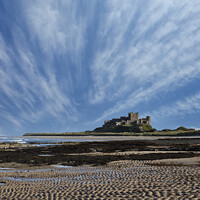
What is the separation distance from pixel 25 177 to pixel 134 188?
7757mm

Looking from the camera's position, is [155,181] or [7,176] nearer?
[155,181]

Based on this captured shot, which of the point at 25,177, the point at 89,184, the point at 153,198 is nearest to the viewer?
the point at 153,198

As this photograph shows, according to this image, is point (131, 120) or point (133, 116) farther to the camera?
point (133, 116)

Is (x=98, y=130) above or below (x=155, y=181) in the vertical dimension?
above

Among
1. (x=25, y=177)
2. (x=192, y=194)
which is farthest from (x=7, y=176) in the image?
(x=192, y=194)

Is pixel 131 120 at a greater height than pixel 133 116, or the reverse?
pixel 133 116

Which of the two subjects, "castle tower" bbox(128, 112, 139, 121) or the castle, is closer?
the castle

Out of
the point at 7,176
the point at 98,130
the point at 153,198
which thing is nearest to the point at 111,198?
the point at 153,198

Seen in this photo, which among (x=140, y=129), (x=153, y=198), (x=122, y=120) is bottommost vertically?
(x=153, y=198)

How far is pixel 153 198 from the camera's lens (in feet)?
27.6

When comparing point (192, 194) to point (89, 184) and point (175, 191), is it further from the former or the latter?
point (89, 184)

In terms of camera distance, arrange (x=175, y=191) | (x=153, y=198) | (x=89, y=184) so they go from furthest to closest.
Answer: (x=89, y=184), (x=175, y=191), (x=153, y=198)

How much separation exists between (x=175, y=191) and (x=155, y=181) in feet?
7.57

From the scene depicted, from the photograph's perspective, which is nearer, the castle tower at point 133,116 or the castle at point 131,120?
the castle at point 131,120
